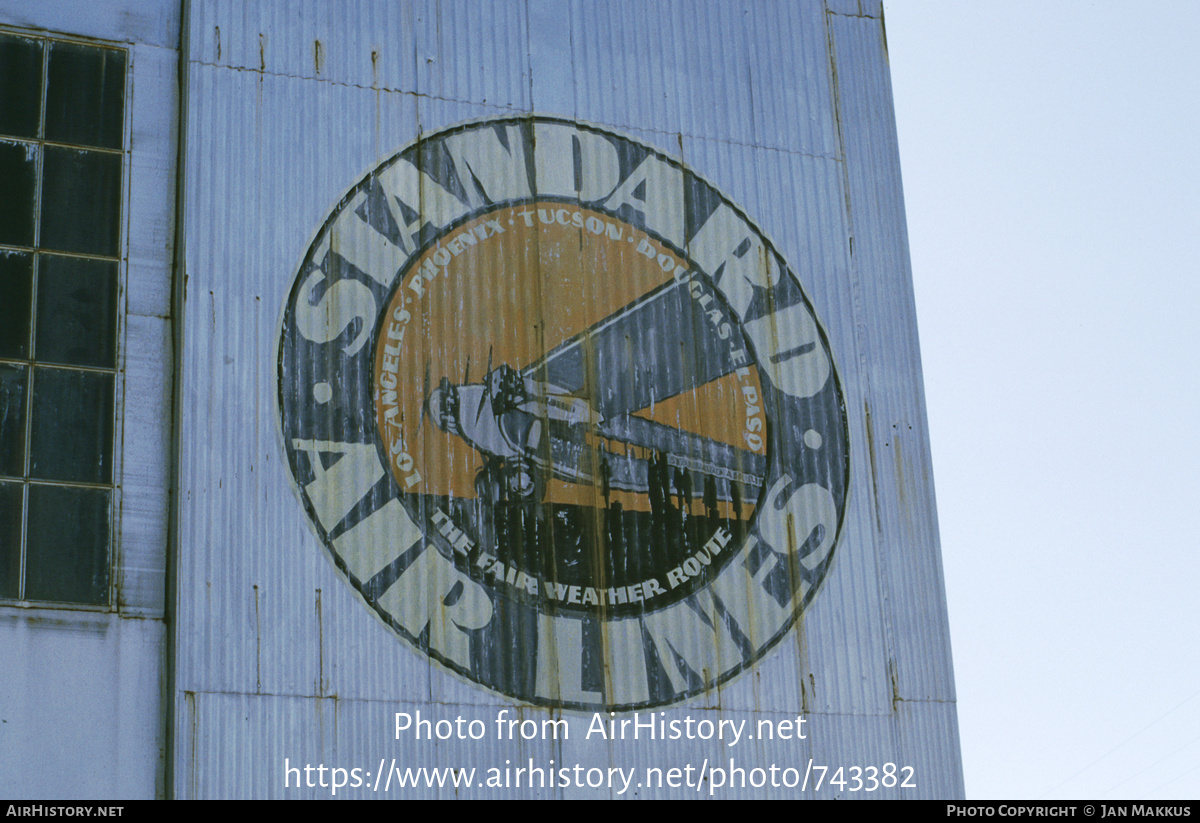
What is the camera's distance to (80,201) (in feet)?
66.6

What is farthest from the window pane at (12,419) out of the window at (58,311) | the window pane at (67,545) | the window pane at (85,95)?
the window pane at (85,95)

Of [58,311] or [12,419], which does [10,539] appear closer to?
[12,419]

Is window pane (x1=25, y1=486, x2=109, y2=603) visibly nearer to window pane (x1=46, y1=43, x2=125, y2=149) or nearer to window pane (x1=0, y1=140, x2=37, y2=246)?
window pane (x1=0, y1=140, x2=37, y2=246)

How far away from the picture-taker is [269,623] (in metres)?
19.0

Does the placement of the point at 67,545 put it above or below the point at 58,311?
below

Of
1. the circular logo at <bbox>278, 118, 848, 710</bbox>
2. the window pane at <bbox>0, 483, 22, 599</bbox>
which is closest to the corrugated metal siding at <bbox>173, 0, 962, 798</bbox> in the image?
the circular logo at <bbox>278, 118, 848, 710</bbox>

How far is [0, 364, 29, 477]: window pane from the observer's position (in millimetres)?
19078

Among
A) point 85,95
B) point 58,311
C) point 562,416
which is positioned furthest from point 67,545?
point 562,416

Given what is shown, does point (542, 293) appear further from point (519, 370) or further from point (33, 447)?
point (33, 447)

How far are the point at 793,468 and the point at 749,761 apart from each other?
3.81m

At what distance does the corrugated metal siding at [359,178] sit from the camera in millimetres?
19000

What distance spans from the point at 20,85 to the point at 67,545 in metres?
5.60

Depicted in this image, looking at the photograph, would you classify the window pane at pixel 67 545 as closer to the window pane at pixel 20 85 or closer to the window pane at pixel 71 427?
the window pane at pixel 71 427
